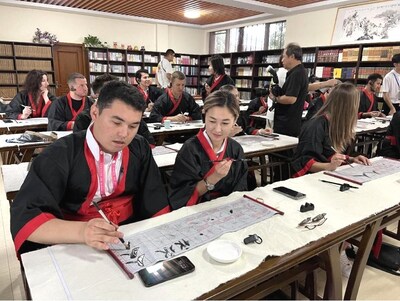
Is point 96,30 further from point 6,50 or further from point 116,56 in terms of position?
point 6,50

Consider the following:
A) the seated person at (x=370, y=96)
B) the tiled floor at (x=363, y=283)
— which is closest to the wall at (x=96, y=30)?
the seated person at (x=370, y=96)

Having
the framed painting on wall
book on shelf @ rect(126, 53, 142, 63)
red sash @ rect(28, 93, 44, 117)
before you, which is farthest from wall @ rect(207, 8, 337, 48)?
red sash @ rect(28, 93, 44, 117)

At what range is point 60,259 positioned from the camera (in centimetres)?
98

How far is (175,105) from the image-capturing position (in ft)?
14.0

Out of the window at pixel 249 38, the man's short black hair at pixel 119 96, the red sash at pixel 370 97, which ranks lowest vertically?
the red sash at pixel 370 97

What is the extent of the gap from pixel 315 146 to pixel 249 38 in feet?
24.1

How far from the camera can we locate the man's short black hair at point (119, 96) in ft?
4.08

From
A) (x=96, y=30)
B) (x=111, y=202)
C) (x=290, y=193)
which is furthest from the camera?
(x=96, y=30)

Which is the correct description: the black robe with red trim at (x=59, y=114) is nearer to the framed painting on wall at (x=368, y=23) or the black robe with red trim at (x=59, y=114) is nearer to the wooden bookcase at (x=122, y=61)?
the wooden bookcase at (x=122, y=61)

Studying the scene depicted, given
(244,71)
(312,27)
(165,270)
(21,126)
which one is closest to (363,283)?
(165,270)

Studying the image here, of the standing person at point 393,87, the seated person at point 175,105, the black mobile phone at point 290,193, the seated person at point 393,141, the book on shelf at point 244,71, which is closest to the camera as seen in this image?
the black mobile phone at point 290,193

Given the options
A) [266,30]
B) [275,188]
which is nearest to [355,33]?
[266,30]

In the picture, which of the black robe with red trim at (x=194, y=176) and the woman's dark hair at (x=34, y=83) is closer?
the black robe with red trim at (x=194, y=176)

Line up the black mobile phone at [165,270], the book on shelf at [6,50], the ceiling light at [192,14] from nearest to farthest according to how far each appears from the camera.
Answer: the black mobile phone at [165,270], the book on shelf at [6,50], the ceiling light at [192,14]
